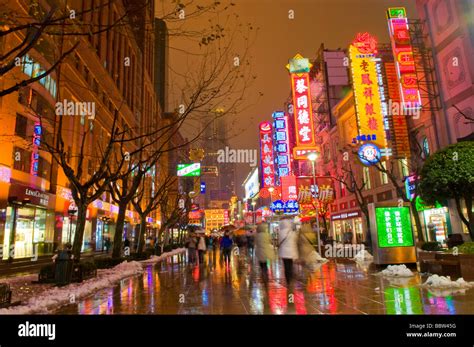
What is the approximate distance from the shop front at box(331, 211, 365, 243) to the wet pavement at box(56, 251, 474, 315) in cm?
2205

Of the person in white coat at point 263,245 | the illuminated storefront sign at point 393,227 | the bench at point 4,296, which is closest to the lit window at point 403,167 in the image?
the illuminated storefront sign at point 393,227

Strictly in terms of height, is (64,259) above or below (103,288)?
above

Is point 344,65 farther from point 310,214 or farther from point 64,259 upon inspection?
point 64,259

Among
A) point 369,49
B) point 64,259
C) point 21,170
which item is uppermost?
point 369,49

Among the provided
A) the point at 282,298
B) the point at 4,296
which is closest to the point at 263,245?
the point at 282,298

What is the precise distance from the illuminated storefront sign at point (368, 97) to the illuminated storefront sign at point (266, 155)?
71.5 feet

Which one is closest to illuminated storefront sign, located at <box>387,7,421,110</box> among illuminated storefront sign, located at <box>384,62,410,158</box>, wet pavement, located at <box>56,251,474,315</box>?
illuminated storefront sign, located at <box>384,62,410,158</box>

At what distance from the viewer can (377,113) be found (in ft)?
79.1
